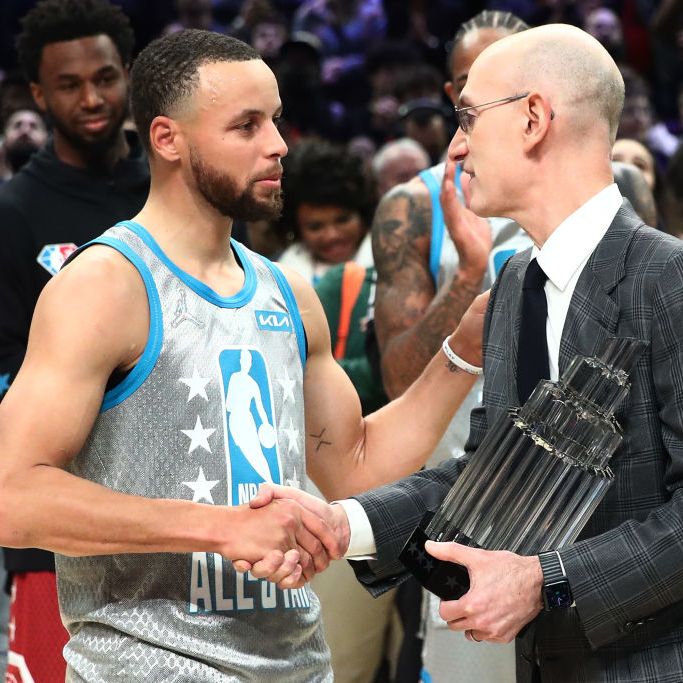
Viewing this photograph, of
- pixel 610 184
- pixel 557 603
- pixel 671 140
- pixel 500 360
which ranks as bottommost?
pixel 671 140

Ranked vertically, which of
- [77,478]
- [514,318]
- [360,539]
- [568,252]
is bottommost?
[360,539]

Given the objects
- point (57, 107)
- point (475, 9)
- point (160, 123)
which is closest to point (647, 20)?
point (475, 9)

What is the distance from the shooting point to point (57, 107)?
4266mm

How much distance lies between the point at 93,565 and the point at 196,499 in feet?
0.87

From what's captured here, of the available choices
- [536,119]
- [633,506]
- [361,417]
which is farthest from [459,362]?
[633,506]

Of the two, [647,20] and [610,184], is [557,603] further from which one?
[647,20]

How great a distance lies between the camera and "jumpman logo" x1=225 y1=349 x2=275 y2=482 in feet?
9.11

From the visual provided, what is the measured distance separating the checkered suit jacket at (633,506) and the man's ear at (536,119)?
22cm

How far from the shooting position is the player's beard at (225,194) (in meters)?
2.96

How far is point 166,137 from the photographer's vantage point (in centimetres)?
301

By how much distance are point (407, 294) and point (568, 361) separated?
1.69 metres

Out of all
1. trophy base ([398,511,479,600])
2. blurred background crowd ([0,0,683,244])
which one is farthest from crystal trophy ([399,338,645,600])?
blurred background crowd ([0,0,683,244])

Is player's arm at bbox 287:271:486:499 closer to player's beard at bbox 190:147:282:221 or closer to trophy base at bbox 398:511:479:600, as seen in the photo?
player's beard at bbox 190:147:282:221

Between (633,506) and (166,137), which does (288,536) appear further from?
(166,137)
